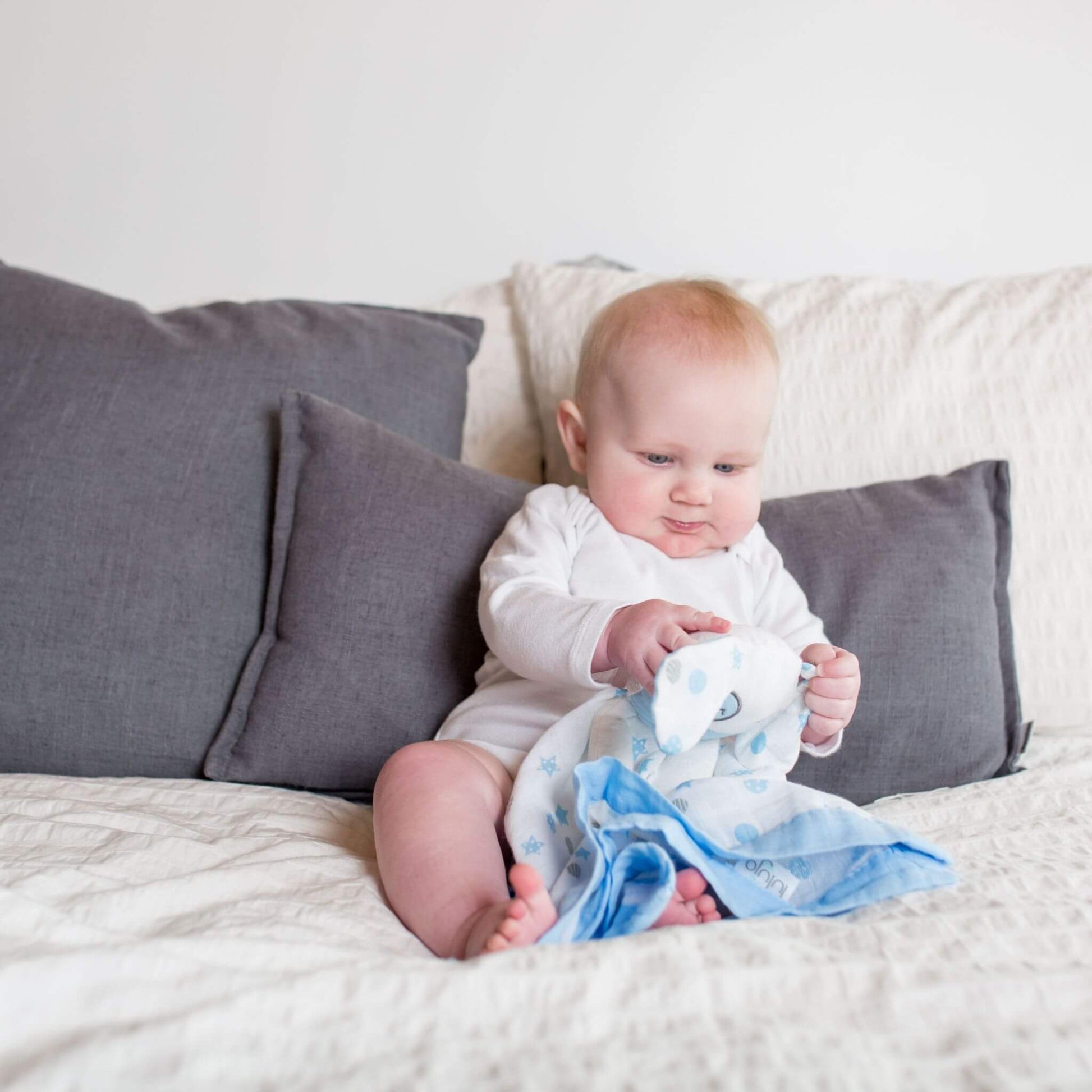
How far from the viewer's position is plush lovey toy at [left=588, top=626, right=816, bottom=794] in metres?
0.83

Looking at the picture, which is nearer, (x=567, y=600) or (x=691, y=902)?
(x=691, y=902)

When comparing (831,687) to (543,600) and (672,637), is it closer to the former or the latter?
(672,637)

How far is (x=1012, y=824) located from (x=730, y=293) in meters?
0.66

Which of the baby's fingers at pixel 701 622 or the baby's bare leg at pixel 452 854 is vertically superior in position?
the baby's fingers at pixel 701 622

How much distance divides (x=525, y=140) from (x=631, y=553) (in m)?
1.00

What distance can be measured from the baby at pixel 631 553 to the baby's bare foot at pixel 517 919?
0.15m

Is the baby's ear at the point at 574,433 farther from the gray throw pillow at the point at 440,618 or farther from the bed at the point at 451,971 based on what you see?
the bed at the point at 451,971

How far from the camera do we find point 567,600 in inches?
40.5

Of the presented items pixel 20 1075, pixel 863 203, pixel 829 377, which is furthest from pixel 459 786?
pixel 863 203

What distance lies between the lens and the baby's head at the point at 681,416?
1138 mm

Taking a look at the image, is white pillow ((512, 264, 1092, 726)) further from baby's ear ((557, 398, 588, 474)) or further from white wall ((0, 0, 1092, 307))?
white wall ((0, 0, 1092, 307))

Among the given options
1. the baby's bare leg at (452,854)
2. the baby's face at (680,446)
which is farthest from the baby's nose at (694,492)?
the baby's bare leg at (452,854)

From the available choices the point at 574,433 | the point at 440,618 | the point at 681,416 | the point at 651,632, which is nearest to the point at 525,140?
the point at 574,433

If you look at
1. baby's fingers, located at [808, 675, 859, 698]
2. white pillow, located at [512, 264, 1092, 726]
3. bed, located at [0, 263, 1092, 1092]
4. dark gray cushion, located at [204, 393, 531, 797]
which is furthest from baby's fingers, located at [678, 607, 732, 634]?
white pillow, located at [512, 264, 1092, 726]
